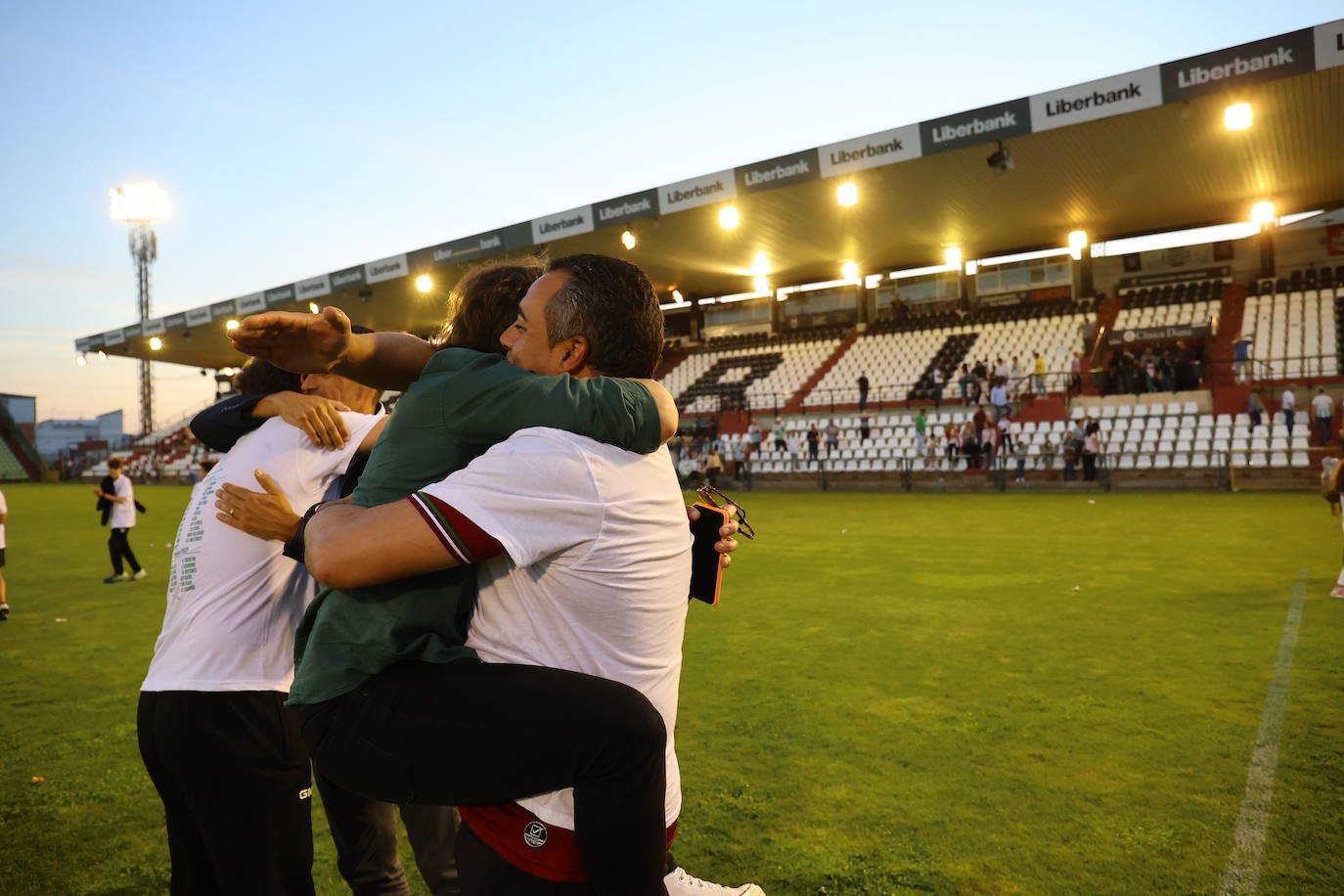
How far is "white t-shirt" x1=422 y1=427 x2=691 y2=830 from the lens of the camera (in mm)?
1297

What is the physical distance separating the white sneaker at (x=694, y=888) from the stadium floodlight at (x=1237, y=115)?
19.9 metres

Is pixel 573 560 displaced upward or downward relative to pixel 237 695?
upward

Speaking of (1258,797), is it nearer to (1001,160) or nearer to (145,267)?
(1001,160)

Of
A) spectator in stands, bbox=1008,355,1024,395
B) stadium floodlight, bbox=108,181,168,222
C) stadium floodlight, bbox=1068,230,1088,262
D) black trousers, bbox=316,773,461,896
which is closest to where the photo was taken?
black trousers, bbox=316,773,461,896

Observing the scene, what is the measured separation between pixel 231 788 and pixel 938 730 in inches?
135

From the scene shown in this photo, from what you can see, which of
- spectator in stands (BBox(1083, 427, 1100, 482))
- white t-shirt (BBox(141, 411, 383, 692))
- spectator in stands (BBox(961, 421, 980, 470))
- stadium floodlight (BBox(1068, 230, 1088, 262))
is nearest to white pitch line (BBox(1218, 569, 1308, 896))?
white t-shirt (BBox(141, 411, 383, 692))

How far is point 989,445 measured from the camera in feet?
71.2

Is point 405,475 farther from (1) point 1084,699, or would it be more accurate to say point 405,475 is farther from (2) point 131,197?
(2) point 131,197

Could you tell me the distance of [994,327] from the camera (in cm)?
3091

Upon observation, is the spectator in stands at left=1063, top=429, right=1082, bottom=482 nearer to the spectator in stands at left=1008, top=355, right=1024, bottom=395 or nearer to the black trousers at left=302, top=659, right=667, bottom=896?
the spectator in stands at left=1008, top=355, right=1024, bottom=395

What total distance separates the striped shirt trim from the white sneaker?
0.70 metres

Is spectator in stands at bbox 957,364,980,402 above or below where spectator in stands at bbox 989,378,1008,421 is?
above

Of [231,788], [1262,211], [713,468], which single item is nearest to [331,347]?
[231,788]

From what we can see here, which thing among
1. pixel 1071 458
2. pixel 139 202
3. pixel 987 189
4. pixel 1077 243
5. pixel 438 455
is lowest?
pixel 1071 458
